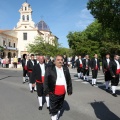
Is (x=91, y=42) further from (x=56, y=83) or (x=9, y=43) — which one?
(x=56, y=83)

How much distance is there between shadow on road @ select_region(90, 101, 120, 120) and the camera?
7.47m

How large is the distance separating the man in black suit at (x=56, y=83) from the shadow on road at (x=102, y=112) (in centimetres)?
156

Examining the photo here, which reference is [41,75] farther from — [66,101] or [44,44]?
[44,44]

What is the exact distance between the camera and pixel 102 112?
8.11m

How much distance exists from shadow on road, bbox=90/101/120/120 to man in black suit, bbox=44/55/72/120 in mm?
1558

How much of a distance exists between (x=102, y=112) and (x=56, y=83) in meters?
2.42

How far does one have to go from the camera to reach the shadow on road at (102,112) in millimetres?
7473

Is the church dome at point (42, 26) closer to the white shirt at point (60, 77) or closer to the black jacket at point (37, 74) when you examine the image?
the black jacket at point (37, 74)

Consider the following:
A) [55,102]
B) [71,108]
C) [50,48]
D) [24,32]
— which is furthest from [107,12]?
[24,32]

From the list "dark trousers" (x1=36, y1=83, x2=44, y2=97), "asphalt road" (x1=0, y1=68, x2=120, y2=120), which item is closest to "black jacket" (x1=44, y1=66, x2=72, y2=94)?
"asphalt road" (x1=0, y1=68, x2=120, y2=120)

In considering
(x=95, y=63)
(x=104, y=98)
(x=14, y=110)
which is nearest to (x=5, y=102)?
(x=14, y=110)

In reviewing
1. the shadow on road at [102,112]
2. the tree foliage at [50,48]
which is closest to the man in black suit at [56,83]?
the shadow on road at [102,112]

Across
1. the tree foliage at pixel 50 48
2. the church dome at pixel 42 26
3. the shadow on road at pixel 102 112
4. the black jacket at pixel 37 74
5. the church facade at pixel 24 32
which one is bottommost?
the shadow on road at pixel 102 112

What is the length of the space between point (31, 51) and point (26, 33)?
82.4 feet
